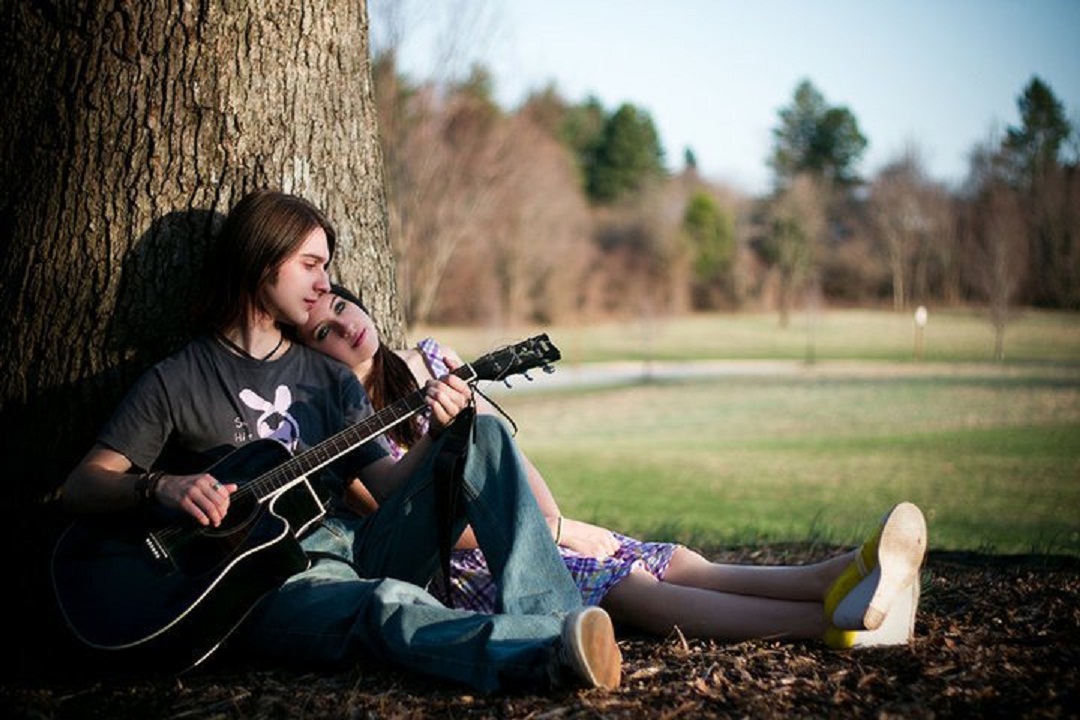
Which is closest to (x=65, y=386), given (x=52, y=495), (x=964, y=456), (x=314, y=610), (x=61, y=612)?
(x=52, y=495)

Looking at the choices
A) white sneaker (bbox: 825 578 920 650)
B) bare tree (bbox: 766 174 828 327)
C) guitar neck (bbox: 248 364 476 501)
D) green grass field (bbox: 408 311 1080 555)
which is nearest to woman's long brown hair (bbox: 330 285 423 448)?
guitar neck (bbox: 248 364 476 501)

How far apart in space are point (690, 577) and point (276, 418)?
5.13ft

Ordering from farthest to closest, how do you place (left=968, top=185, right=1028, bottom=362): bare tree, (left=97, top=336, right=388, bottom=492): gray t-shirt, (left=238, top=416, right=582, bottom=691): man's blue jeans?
(left=968, top=185, right=1028, bottom=362): bare tree < (left=97, top=336, right=388, bottom=492): gray t-shirt < (left=238, top=416, right=582, bottom=691): man's blue jeans

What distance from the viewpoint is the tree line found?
140 feet

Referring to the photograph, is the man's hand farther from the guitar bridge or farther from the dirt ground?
the guitar bridge

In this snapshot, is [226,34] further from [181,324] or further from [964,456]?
[964,456]

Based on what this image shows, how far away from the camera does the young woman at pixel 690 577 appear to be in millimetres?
3031

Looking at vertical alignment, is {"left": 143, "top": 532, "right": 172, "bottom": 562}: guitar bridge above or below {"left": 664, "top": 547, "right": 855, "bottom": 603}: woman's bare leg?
above

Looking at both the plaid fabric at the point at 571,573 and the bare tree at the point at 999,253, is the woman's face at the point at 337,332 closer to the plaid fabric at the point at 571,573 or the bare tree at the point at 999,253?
the plaid fabric at the point at 571,573

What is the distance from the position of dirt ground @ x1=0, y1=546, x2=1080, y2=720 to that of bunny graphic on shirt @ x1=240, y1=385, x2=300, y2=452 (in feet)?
2.56

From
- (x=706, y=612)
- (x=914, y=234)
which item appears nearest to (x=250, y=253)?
(x=706, y=612)

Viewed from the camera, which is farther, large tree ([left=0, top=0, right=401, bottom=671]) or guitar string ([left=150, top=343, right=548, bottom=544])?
large tree ([left=0, top=0, right=401, bottom=671])

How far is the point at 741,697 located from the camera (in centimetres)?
285

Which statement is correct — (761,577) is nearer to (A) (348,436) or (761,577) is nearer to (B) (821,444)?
(A) (348,436)
